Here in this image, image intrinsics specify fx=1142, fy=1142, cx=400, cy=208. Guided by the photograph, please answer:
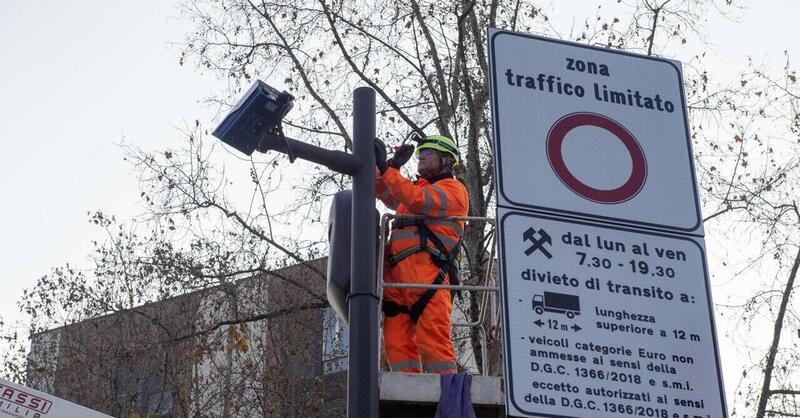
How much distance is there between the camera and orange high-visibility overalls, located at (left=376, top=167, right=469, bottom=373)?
7.24m

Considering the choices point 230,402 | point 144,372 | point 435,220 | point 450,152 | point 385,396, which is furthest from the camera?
point 144,372

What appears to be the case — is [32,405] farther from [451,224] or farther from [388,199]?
[451,224]

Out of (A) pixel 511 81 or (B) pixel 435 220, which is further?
(B) pixel 435 220

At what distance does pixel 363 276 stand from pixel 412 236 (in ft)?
9.19

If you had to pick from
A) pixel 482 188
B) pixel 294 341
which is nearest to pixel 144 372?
pixel 294 341

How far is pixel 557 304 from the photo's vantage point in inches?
126

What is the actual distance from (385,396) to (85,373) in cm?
1486

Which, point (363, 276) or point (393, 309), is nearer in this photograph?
point (363, 276)

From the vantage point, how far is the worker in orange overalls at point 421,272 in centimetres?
724

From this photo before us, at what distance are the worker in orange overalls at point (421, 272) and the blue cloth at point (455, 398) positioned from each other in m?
0.87

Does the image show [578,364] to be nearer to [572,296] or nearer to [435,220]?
[572,296]

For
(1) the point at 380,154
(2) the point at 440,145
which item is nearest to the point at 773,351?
(2) the point at 440,145

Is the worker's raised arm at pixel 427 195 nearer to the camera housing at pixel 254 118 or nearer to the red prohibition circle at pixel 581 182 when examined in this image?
the camera housing at pixel 254 118

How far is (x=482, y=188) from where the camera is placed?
48.4ft
